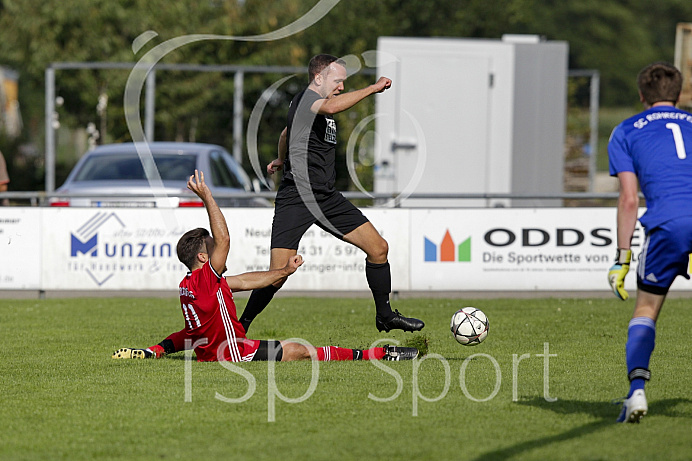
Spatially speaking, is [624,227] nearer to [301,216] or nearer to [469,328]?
[469,328]

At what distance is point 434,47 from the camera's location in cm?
1802

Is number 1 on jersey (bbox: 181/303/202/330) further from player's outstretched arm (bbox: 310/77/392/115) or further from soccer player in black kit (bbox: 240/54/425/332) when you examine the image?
player's outstretched arm (bbox: 310/77/392/115)

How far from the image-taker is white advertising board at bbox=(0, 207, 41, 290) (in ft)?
45.3

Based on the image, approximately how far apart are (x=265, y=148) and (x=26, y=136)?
7169mm

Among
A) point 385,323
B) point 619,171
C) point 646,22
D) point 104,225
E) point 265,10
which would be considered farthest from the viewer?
point 646,22

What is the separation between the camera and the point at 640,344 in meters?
5.55

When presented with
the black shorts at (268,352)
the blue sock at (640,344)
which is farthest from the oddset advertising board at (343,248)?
the blue sock at (640,344)

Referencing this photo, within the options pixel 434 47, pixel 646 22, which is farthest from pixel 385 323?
pixel 646 22

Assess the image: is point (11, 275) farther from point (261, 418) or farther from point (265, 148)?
point (265, 148)

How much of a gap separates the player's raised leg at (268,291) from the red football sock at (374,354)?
93cm

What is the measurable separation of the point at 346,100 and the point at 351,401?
2.56 meters

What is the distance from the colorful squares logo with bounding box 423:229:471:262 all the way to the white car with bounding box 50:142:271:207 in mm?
2625

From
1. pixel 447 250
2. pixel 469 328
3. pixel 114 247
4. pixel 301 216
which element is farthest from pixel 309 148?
pixel 114 247

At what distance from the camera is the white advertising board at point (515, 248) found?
13797 mm
